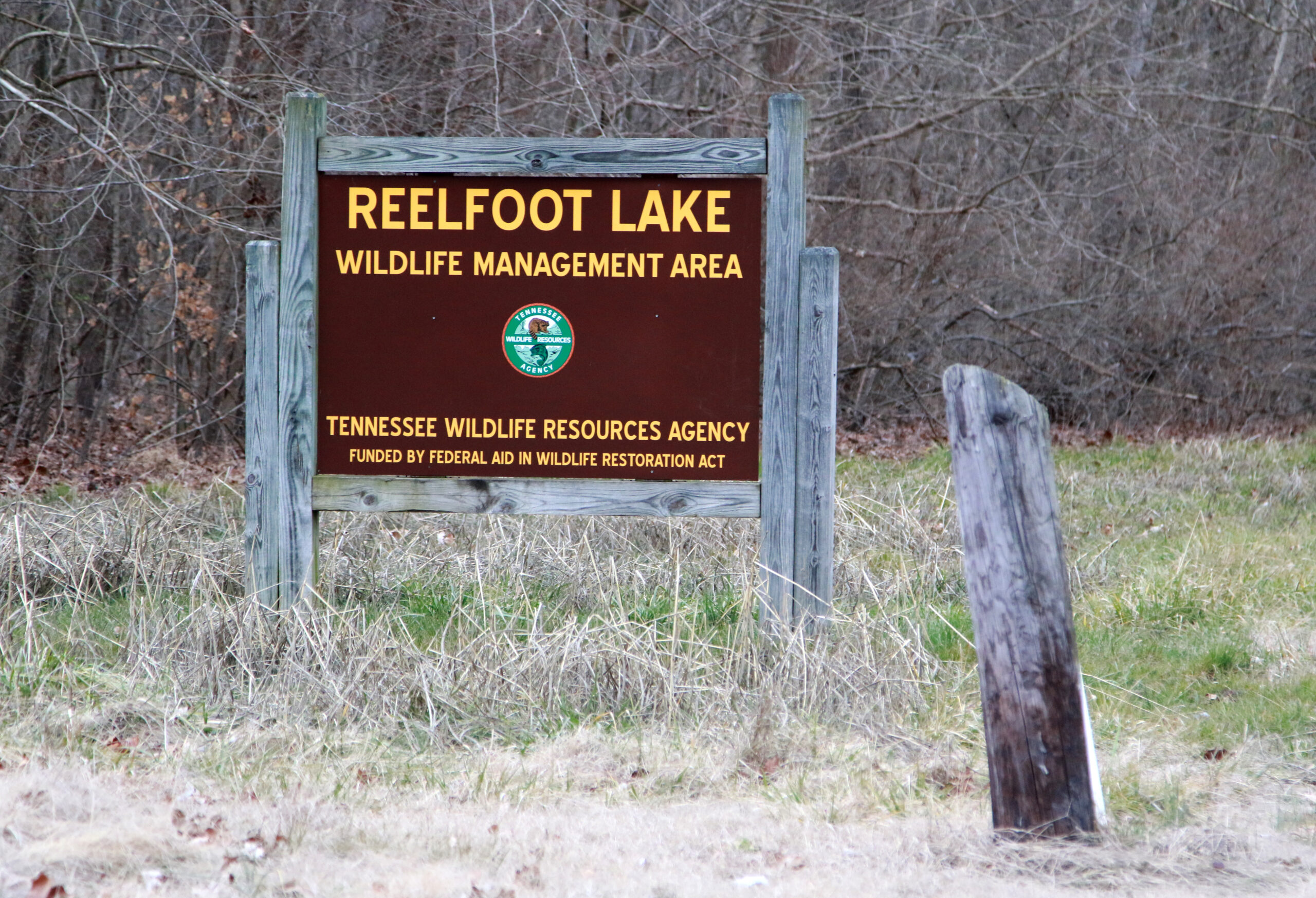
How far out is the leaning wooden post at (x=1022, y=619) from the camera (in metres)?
3.52

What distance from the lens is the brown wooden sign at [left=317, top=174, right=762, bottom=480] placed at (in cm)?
530

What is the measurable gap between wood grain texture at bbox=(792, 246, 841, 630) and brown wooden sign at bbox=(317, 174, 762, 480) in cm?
19

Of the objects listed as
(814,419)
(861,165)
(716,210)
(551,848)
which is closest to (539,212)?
(716,210)

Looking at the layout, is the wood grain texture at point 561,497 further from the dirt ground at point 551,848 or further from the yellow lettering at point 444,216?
the dirt ground at point 551,848

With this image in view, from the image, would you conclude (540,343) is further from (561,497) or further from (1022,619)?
(1022,619)

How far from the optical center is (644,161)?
17.4 feet

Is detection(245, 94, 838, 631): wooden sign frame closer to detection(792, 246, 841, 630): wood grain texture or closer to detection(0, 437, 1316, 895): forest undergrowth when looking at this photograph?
detection(792, 246, 841, 630): wood grain texture

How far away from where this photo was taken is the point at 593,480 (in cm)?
532

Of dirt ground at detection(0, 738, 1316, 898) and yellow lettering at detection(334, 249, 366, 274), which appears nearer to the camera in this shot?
dirt ground at detection(0, 738, 1316, 898)

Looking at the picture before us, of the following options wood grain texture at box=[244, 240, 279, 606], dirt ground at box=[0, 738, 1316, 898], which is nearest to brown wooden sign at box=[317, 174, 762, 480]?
wood grain texture at box=[244, 240, 279, 606]

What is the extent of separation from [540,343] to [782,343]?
97 cm

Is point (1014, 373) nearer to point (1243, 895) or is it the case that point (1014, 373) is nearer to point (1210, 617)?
point (1210, 617)

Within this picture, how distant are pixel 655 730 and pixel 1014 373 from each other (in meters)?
13.5

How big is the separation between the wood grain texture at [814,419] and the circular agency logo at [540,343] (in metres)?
0.96
